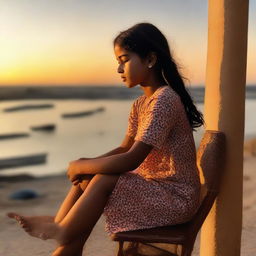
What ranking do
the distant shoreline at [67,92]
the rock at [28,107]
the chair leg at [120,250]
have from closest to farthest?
the chair leg at [120,250] < the rock at [28,107] < the distant shoreline at [67,92]

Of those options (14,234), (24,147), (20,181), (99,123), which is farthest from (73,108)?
(14,234)

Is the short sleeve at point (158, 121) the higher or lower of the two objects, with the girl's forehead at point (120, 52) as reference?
lower

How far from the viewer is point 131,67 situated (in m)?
2.25

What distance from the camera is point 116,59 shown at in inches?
91.1

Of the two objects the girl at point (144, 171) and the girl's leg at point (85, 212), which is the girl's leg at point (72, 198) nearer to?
the girl at point (144, 171)

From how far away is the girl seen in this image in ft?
6.77

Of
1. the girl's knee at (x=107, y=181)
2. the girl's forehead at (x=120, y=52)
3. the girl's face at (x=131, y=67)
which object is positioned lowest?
the girl's knee at (x=107, y=181)

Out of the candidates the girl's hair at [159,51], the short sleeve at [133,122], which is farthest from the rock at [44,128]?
the girl's hair at [159,51]

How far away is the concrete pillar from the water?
954cm

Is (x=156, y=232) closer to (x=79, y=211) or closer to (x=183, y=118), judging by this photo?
(x=79, y=211)

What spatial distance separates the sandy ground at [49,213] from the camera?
3.86 meters

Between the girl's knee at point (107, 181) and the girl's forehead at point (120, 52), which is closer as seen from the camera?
the girl's knee at point (107, 181)

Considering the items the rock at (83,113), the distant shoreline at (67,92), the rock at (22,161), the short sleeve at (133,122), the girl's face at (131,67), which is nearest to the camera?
the girl's face at (131,67)

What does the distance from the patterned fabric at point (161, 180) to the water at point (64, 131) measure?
9.73 metres
